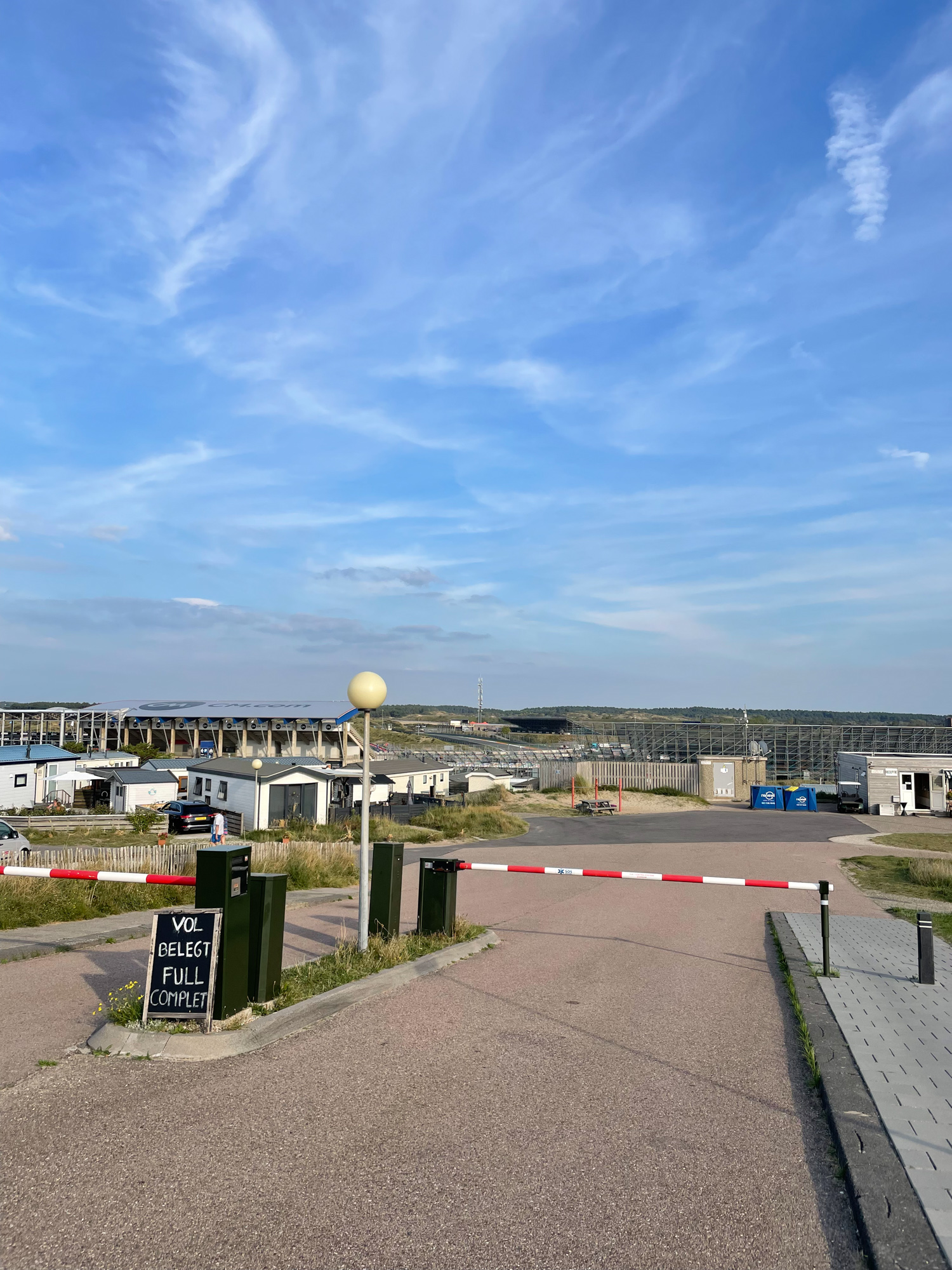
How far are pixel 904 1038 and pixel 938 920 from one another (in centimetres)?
871

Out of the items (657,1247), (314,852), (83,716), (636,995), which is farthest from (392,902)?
(83,716)

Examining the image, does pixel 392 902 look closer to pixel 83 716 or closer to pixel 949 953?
pixel 949 953

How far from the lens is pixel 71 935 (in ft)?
33.8

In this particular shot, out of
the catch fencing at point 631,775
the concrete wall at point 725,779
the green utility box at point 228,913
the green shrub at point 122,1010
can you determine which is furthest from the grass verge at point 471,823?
the green utility box at point 228,913

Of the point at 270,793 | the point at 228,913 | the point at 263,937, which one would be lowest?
the point at 270,793

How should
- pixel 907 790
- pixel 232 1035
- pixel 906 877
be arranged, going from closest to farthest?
pixel 232 1035 → pixel 906 877 → pixel 907 790

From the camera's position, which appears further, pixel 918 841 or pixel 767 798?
pixel 767 798

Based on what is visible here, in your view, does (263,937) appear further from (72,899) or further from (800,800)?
(800,800)

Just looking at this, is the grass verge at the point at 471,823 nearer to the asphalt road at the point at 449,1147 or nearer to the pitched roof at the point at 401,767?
the pitched roof at the point at 401,767

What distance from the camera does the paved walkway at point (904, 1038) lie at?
462cm

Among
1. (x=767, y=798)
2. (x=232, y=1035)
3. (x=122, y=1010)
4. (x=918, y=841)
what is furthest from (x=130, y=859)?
(x=767, y=798)

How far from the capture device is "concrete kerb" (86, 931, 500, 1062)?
233 inches

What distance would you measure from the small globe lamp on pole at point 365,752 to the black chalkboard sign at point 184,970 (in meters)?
2.22

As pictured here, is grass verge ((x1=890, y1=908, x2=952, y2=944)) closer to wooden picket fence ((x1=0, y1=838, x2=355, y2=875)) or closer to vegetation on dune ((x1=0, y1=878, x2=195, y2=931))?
vegetation on dune ((x1=0, y1=878, x2=195, y2=931))
